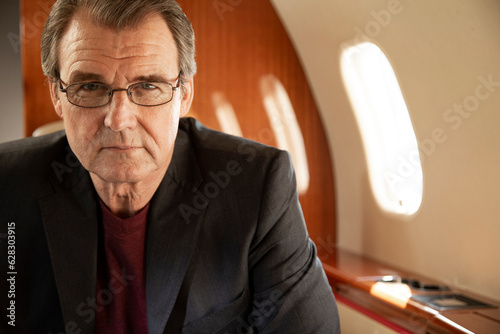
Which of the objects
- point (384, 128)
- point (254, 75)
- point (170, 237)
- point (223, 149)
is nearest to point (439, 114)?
point (384, 128)

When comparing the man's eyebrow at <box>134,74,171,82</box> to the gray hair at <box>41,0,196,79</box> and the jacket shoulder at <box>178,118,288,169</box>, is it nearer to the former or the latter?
the gray hair at <box>41,0,196,79</box>

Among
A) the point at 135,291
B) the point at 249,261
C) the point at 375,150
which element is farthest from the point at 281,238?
the point at 375,150

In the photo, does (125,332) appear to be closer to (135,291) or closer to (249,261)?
(135,291)

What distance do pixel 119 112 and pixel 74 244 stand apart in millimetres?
494

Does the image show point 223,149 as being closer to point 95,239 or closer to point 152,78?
point 152,78

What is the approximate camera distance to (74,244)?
5.59 feet

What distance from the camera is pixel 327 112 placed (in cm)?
527

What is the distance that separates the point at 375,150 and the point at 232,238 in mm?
3259

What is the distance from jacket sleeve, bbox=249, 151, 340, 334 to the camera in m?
1.62

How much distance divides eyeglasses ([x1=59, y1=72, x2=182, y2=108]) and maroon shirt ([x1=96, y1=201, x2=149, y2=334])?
40 cm

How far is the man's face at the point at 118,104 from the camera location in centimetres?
154

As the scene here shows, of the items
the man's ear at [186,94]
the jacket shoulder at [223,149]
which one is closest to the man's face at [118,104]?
the man's ear at [186,94]

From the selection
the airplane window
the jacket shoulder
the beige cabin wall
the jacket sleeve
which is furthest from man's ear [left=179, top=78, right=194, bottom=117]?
the airplane window

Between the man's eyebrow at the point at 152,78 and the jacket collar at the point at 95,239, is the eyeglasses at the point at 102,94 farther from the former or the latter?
the jacket collar at the point at 95,239
